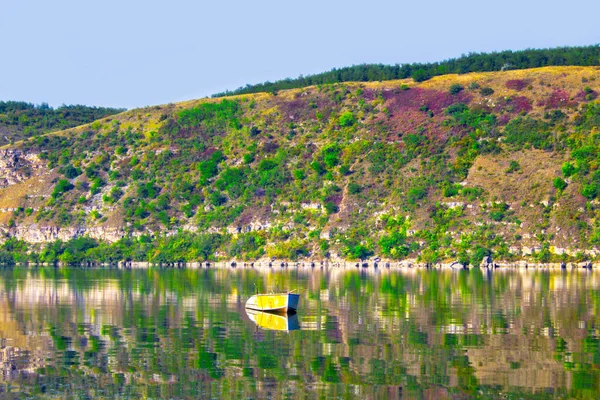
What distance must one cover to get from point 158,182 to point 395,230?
44.0 m

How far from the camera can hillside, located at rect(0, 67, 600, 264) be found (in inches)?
5002

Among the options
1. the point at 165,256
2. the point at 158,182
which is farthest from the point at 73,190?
the point at 165,256

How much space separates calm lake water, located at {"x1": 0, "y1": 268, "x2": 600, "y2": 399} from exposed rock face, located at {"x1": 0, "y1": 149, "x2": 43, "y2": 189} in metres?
99.8

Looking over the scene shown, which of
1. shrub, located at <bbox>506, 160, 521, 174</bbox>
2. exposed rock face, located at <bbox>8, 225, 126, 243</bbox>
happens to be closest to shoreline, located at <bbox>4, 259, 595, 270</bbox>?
exposed rock face, located at <bbox>8, 225, 126, 243</bbox>

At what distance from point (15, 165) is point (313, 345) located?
13905 centimetres

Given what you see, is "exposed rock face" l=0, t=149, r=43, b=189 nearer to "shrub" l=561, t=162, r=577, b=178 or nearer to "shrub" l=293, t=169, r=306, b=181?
"shrub" l=293, t=169, r=306, b=181

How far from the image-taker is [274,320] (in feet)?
176

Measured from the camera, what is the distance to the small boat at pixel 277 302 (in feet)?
187

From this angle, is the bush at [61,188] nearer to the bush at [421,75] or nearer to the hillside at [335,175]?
the hillside at [335,175]

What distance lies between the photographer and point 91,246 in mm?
147125

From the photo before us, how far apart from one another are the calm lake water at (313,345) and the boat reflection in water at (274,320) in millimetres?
614

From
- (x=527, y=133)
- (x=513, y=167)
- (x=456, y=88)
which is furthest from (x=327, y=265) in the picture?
(x=456, y=88)

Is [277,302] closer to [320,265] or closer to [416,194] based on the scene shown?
[320,265]

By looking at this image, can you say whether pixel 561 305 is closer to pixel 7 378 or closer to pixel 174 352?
pixel 174 352
